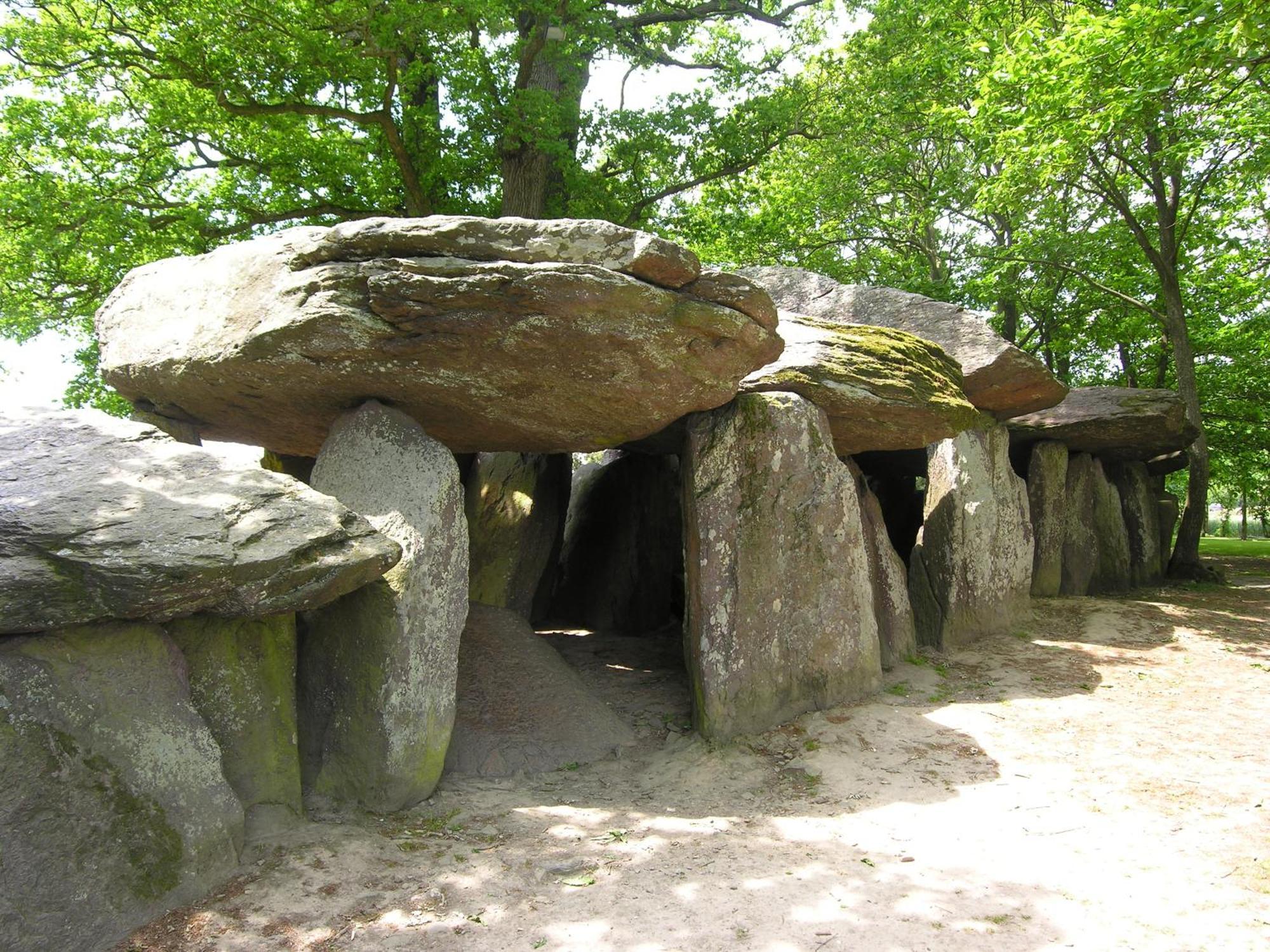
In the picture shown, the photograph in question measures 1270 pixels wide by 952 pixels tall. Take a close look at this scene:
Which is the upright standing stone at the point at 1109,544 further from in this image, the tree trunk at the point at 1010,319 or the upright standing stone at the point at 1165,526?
the tree trunk at the point at 1010,319

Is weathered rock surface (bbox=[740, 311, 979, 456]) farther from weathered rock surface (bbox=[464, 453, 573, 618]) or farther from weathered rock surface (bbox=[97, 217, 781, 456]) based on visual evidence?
weathered rock surface (bbox=[464, 453, 573, 618])

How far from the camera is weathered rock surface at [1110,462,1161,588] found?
40.5 feet

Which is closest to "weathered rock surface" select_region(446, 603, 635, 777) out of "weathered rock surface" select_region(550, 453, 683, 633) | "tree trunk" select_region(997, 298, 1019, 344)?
"weathered rock surface" select_region(550, 453, 683, 633)

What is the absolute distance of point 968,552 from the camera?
8445 millimetres

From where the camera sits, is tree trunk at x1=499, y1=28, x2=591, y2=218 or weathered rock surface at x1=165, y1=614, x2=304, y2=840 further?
tree trunk at x1=499, y1=28, x2=591, y2=218

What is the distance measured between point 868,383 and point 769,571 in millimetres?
1795

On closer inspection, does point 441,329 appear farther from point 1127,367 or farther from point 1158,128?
point 1127,367

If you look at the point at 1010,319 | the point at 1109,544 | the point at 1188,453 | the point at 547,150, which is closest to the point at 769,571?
the point at 547,150

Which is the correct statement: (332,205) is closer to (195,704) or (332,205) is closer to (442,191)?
(442,191)

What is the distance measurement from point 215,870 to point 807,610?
4169mm

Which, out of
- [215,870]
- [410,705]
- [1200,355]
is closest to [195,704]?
[215,870]

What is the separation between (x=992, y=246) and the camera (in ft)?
49.0

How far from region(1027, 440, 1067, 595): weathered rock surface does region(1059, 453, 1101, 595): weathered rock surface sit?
0.10 m

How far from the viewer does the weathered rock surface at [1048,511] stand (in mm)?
10742
